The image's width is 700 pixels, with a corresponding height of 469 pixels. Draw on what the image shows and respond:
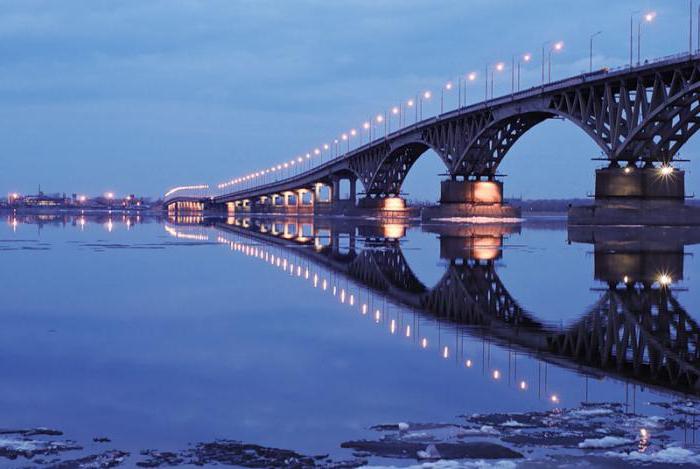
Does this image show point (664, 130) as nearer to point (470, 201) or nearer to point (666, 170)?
point (666, 170)

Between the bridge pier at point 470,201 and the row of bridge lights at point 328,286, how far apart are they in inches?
2131

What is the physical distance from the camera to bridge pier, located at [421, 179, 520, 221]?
9638cm

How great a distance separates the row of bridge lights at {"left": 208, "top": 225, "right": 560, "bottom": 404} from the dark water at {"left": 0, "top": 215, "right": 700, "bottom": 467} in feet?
0.29

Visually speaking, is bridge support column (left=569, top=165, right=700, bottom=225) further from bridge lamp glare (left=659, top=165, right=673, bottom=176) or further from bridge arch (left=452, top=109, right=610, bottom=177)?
bridge arch (left=452, top=109, right=610, bottom=177)

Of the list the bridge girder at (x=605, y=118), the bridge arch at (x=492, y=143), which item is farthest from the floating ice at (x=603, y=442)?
the bridge arch at (x=492, y=143)

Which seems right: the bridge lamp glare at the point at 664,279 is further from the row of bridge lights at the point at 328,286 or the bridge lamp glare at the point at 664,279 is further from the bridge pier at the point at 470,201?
the bridge pier at the point at 470,201

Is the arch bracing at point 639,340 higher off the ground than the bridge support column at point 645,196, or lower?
lower

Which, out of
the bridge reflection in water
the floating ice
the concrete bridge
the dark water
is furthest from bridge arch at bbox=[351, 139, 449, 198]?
the floating ice

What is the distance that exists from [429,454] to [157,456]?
224 centimetres

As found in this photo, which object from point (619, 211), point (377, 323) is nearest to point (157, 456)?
point (377, 323)

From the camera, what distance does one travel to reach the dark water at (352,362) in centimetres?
848

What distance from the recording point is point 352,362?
1223 cm

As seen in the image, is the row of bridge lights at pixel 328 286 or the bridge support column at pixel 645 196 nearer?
the row of bridge lights at pixel 328 286

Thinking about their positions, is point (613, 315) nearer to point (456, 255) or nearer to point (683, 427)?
point (683, 427)
